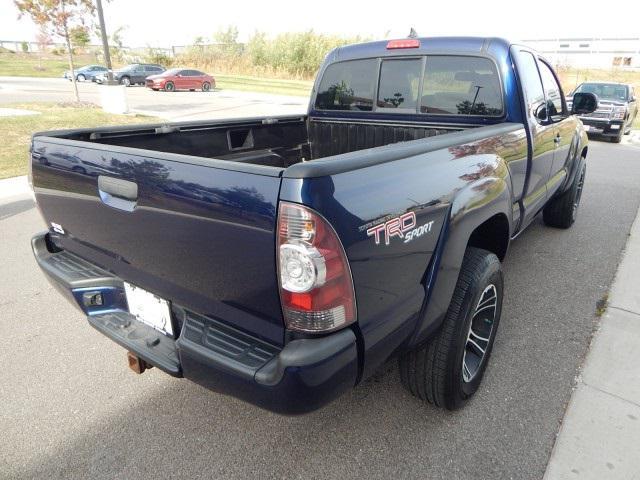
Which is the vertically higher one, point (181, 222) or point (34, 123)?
point (181, 222)

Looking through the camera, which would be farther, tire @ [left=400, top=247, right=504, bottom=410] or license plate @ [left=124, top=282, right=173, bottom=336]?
tire @ [left=400, top=247, right=504, bottom=410]

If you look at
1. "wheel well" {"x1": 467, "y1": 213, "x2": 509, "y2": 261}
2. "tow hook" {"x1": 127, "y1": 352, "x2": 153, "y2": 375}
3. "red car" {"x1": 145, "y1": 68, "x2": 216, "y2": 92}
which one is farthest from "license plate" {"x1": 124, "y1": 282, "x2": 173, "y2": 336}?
"red car" {"x1": 145, "y1": 68, "x2": 216, "y2": 92}

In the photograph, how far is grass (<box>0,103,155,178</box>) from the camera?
26.4ft

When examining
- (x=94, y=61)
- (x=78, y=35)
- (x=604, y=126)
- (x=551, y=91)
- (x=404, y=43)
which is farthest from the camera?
(x=94, y=61)

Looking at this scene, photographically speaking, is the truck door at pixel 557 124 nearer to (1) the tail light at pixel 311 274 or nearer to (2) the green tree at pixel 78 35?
(1) the tail light at pixel 311 274

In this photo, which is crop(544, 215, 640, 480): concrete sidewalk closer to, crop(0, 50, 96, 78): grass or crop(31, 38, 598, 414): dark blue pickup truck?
crop(31, 38, 598, 414): dark blue pickup truck

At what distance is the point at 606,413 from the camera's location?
237 centimetres

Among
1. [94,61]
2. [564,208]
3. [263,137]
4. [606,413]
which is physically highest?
[94,61]

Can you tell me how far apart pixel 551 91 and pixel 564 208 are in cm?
167

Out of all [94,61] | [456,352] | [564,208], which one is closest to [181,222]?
[456,352]

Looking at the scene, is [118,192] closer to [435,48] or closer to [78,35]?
[435,48]

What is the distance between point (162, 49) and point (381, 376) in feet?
170

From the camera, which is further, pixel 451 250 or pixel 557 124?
pixel 557 124

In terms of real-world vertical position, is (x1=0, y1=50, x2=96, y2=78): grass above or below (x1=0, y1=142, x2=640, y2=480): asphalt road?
above
